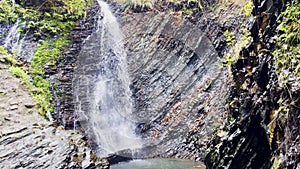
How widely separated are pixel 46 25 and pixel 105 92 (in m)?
3.84

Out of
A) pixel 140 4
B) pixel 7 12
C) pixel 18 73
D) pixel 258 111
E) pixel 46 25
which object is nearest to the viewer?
pixel 258 111

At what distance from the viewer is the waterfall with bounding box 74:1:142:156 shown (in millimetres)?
10352

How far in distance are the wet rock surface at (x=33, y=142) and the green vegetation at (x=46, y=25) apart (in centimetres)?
273

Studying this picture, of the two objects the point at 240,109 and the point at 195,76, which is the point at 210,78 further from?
the point at 240,109

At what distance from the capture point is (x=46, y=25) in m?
12.8

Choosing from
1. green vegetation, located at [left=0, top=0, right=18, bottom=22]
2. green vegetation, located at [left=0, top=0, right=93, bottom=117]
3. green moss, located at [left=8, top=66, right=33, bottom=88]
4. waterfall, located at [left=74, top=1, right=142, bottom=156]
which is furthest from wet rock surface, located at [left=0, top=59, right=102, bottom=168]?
green vegetation, located at [left=0, top=0, right=18, bottom=22]

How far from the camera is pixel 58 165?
18.9 feet

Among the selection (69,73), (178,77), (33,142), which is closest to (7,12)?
(69,73)

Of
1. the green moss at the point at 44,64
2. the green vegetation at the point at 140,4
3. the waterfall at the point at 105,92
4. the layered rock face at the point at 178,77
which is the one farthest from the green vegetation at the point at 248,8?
the green vegetation at the point at 140,4

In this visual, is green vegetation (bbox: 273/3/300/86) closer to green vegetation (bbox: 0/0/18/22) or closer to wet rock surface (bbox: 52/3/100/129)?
wet rock surface (bbox: 52/3/100/129)

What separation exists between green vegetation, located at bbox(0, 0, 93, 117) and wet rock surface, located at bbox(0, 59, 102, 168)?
2730mm

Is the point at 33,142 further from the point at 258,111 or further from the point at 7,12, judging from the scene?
the point at 7,12

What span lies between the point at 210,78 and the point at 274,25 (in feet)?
17.6

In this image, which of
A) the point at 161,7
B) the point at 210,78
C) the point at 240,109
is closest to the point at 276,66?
the point at 240,109
